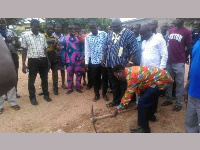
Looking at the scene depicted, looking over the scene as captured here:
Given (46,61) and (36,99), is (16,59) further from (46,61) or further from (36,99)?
(36,99)

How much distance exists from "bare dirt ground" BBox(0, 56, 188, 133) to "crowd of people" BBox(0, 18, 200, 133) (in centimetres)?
19

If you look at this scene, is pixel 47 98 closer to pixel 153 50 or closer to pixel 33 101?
pixel 33 101

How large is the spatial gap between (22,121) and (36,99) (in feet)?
4.11

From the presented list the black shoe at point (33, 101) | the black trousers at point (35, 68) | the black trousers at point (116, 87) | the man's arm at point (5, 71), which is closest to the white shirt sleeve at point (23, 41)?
the black trousers at point (35, 68)

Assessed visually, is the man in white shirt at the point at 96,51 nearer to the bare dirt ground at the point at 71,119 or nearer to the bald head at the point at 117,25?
the bare dirt ground at the point at 71,119

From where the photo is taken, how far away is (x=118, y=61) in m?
4.25

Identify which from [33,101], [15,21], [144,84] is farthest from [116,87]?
[15,21]

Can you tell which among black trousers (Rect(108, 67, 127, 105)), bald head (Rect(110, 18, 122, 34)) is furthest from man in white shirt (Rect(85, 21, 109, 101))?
bald head (Rect(110, 18, 122, 34))

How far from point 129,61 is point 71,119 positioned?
66.4 inches

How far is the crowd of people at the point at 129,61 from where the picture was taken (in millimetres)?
3201

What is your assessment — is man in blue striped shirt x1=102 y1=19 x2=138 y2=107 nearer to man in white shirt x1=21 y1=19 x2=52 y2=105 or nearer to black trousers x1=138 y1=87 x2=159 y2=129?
black trousers x1=138 y1=87 x2=159 y2=129

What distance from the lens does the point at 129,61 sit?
413 centimetres

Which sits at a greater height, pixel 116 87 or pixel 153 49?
pixel 153 49

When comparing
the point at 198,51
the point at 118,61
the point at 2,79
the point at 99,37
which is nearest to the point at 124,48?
the point at 118,61
